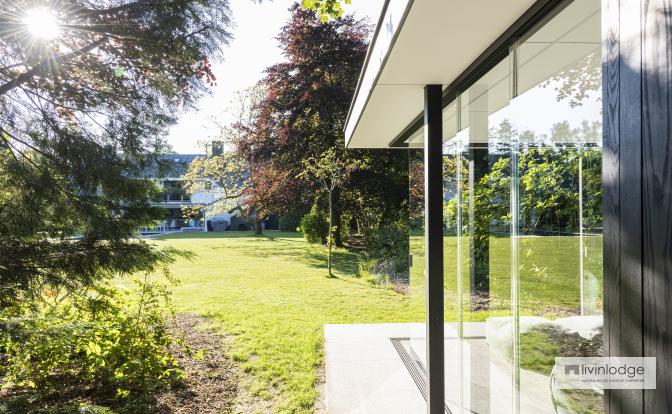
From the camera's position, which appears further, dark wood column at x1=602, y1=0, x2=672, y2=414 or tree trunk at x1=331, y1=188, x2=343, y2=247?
tree trunk at x1=331, y1=188, x2=343, y2=247

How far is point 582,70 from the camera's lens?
4.65 ft

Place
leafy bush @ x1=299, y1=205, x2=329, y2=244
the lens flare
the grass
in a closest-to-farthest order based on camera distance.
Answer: the grass < the lens flare < leafy bush @ x1=299, y1=205, x2=329, y2=244

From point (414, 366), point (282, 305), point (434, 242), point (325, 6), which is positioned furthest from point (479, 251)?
point (282, 305)

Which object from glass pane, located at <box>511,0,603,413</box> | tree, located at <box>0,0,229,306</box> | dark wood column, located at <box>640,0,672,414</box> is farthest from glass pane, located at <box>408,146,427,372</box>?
dark wood column, located at <box>640,0,672,414</box>

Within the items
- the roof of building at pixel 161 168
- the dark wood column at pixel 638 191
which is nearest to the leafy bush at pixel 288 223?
the roof of building at pixel 161 168

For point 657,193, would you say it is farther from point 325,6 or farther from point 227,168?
point 227,168

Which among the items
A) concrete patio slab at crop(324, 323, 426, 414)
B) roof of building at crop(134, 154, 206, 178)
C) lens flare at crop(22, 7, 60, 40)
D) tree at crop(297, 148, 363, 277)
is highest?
lens flare at crop(22, 7, 60, 40)

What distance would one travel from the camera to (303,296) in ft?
29.0

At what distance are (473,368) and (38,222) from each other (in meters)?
3.64

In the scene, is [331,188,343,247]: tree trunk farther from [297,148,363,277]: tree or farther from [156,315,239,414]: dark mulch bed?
[156,315,239,414]: dark mulch bed

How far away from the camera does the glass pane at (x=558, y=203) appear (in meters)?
1.35

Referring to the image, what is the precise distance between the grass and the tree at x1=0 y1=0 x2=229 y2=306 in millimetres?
693

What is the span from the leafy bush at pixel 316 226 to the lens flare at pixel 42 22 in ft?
33.0

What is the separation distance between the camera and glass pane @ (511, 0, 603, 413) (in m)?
1.35
